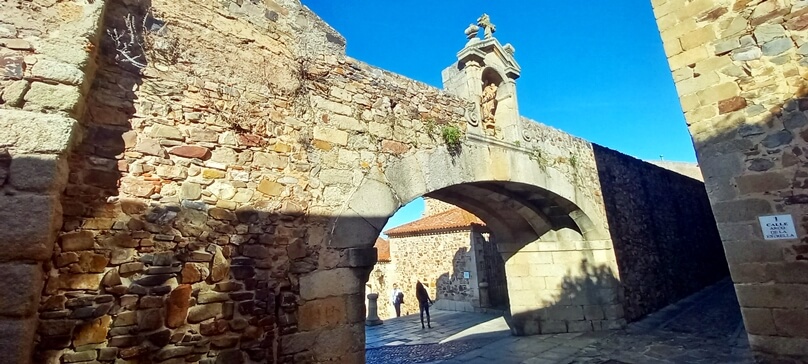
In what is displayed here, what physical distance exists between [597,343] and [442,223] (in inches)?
298

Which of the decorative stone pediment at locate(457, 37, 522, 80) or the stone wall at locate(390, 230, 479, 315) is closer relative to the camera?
the decorative stone pediment at locate(457, 37, 522, 80)

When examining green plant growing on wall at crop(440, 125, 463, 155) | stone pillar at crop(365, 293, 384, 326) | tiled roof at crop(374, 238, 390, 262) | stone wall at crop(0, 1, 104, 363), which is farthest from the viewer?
tiled roof at crop(374, 238, 390, 262)

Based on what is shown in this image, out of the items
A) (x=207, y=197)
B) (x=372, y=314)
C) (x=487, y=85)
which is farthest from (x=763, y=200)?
(x=372, y=314)

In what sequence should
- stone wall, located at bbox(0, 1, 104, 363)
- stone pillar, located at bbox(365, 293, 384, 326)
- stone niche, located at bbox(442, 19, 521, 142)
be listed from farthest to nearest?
stone pillar, located at bbox(365, 293, 384, 326), stone niche, located at bbox(442, 19, 521, 142), stone wall, located at bbox(0, 1, 104, 363)

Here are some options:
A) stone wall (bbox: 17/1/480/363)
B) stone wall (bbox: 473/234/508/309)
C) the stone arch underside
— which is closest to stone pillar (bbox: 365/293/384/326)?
stone wall (bbox: 473/234/508/309)

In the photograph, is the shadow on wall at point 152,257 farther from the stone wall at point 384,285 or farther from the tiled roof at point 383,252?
the stone wall at point 384,285

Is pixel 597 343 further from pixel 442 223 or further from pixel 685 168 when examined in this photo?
pixel 685 168

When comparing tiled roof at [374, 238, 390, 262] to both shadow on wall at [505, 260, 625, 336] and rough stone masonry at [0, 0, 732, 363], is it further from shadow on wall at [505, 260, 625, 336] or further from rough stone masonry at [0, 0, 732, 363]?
rough stone masonry at [0, 0, 732, 363]

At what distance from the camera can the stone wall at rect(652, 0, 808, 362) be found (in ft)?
10.4

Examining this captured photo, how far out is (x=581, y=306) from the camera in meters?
6.98

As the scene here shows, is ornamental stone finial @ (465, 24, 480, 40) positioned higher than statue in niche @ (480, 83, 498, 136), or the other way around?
ornamental stone finial @ (465, 24, 480, 40)

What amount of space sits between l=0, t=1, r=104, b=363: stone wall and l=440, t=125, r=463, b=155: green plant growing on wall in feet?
11.1

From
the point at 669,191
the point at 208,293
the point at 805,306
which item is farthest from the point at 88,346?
the point at 669,191

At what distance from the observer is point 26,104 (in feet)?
6.97
